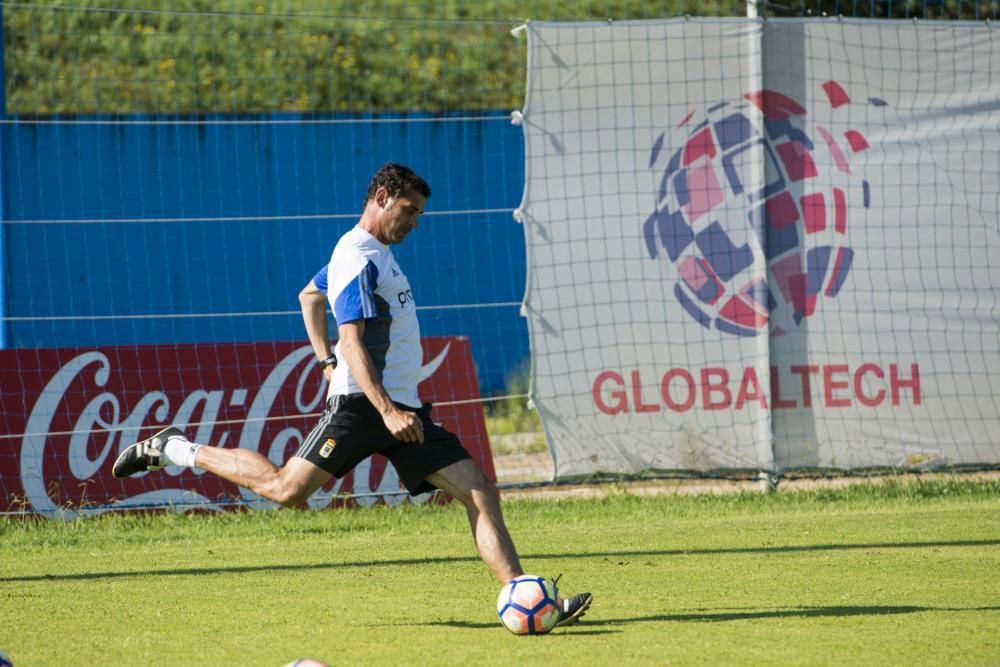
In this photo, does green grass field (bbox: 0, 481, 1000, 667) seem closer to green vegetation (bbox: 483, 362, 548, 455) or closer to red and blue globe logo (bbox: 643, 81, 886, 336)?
red and blue globe logo (bbox: 643, 81, 886, 336)

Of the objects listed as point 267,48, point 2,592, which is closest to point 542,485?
point 2,592

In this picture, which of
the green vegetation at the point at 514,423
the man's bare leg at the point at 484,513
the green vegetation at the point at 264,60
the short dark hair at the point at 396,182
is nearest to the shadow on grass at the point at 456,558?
the man's bare leg at the point at 484,513

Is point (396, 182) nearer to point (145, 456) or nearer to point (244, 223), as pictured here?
point (145, 456)

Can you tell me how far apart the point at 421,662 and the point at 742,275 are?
20.9 feet

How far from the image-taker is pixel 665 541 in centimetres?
946

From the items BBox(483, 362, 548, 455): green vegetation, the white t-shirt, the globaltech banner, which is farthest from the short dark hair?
BBox(483, 362, 548, 455): green vegetation

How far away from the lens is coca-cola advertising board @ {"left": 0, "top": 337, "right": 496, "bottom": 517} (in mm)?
10664

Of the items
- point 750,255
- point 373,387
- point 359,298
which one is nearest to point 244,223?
point 750,255

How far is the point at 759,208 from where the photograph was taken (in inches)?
454

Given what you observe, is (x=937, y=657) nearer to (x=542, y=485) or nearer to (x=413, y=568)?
(x=413, y=568)

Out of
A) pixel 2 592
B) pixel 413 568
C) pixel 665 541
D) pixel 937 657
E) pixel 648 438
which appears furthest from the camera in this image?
pixel 648 438

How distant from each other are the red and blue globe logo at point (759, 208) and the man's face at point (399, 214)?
493 centimetres

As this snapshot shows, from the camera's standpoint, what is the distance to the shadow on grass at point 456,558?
8.48 m

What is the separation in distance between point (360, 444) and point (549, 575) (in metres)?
1.88
